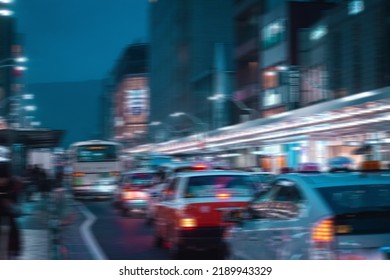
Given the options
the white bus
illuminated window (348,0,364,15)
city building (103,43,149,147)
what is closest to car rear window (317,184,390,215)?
the white bus

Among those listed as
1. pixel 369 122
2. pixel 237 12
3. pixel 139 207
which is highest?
pixel 237 12

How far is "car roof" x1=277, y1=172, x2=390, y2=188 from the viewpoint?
7.51m

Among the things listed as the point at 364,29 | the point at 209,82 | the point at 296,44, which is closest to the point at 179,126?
the point at 209,82

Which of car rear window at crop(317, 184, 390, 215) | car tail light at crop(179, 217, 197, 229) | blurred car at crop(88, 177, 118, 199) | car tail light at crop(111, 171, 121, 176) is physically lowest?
blurred car at crop(88, 177, 118, 199)

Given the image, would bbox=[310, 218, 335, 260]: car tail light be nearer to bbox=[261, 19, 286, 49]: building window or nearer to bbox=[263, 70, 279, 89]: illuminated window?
bbox=[261, 19, 286, 49]: building window

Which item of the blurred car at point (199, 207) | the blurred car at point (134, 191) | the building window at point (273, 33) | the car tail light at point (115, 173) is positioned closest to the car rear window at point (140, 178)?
the blurred car at point (134, 191)

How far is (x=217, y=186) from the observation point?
12773 millimetres

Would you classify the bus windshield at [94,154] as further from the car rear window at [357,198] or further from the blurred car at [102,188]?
the car rear window at [357,198]

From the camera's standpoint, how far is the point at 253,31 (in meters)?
71.2

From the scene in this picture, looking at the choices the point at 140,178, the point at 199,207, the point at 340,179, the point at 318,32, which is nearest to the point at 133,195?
the point at 140,178

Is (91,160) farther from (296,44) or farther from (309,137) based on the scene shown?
(296,44)

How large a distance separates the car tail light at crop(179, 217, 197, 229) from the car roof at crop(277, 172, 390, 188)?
13.2ft
